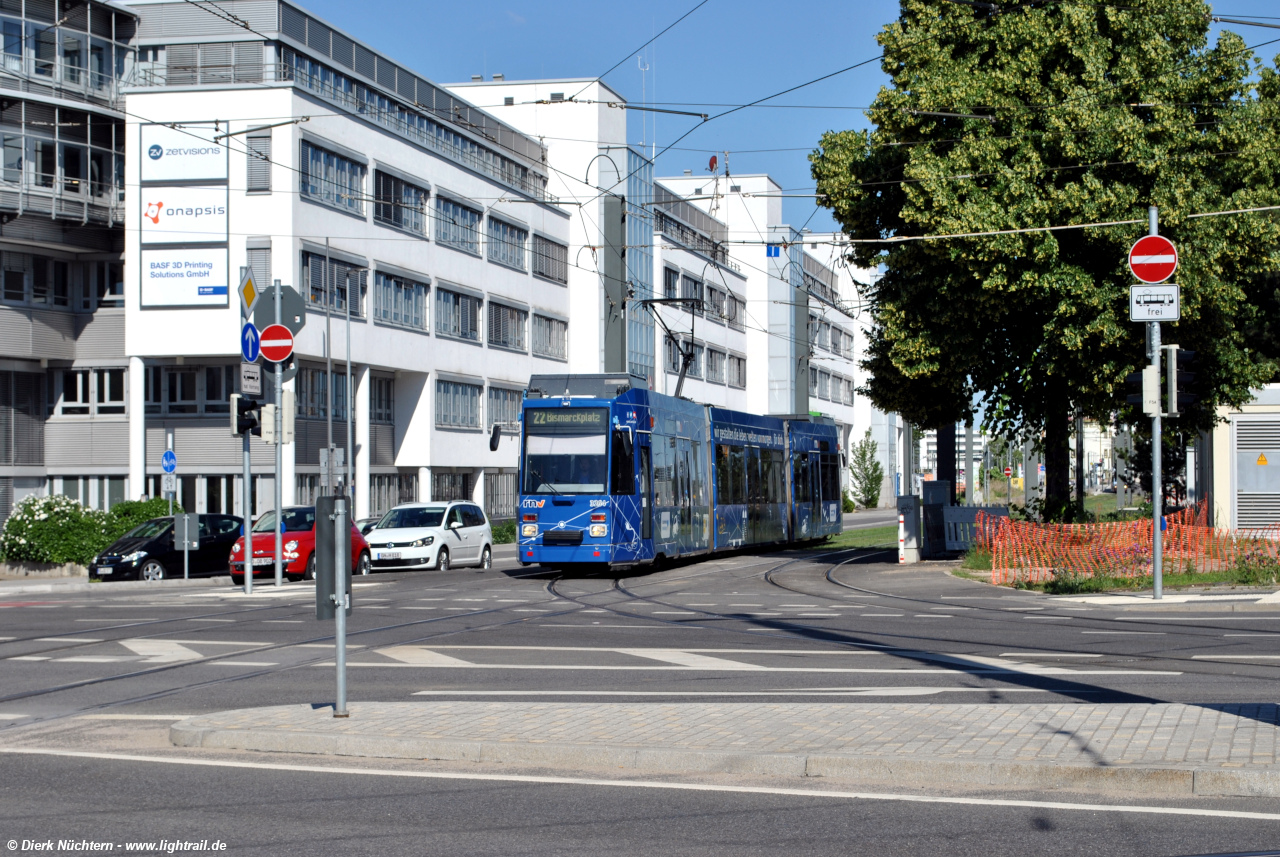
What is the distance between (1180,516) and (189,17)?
36356 mm

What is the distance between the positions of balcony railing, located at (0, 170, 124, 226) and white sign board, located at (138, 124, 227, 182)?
Answer: 6.88 ft

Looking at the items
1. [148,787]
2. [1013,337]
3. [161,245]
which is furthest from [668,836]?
[161,245]

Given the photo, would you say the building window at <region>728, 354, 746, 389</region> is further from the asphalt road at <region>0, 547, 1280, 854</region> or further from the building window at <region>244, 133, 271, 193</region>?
the asphalt road at <region>0, 547, 1280, 854</region>

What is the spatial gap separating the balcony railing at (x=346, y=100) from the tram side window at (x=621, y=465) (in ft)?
57.1

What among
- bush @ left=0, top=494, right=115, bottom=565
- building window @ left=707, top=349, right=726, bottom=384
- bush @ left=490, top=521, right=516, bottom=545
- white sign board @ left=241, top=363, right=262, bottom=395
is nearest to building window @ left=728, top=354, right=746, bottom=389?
building window @ left=707, top=349, right=726, bottom=384

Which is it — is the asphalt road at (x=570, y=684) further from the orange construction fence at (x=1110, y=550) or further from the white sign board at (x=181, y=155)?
the white sign board at (x=181, y=155)

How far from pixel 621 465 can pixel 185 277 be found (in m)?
23.6

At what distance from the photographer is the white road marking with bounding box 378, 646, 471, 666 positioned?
533 inches

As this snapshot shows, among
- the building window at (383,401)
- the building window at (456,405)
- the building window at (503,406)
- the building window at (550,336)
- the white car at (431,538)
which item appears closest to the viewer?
the white car at (431,538)

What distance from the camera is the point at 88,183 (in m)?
46.1

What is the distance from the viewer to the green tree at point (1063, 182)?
25734 mm

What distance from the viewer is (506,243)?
62094 millimetres

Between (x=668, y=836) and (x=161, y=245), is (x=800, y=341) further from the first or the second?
(x=668, y=836)

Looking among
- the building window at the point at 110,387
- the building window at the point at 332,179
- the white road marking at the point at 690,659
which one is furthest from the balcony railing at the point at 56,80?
the white road marking at the point at 690,659
